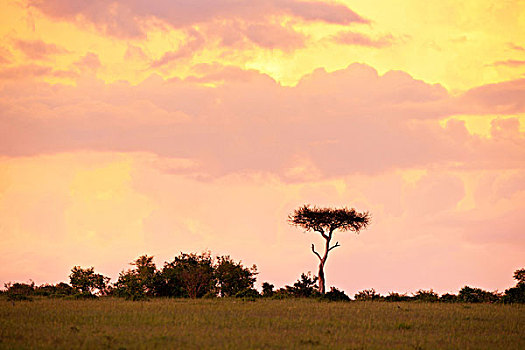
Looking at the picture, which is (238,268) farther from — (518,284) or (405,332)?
(405,332)

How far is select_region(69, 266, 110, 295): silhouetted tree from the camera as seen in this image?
5634cm

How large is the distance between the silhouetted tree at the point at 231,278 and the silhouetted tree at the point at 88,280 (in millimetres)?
8738

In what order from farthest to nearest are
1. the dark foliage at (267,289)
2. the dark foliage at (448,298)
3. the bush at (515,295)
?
the dark foliage at (267,289) → the dark foliage at (448,298) → the bush at (515,295)

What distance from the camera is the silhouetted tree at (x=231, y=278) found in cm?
5675

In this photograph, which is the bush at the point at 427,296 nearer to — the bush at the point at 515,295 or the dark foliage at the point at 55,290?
the bush at the point at 515,295

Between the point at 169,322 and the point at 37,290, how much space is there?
28285mm

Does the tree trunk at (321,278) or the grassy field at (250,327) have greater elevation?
the tree trunk at (321,278)

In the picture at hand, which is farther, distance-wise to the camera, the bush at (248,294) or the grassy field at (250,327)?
the bush at (248,294)

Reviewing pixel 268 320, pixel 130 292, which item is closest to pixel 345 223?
pixel 130 292

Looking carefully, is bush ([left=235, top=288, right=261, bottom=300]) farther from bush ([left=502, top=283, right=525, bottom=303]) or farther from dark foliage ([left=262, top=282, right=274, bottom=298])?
bush ([left=502, top=283, right=525, bottom=303])

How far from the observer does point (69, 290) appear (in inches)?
2181

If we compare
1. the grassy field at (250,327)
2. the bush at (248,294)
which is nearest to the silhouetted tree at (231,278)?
the bush at (248,294)

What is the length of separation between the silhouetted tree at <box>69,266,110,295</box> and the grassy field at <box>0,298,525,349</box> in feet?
50.9

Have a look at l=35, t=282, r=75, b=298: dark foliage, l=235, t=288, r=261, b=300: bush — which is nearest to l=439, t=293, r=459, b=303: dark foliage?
l=235, t=288, r=261, b=300: bush
